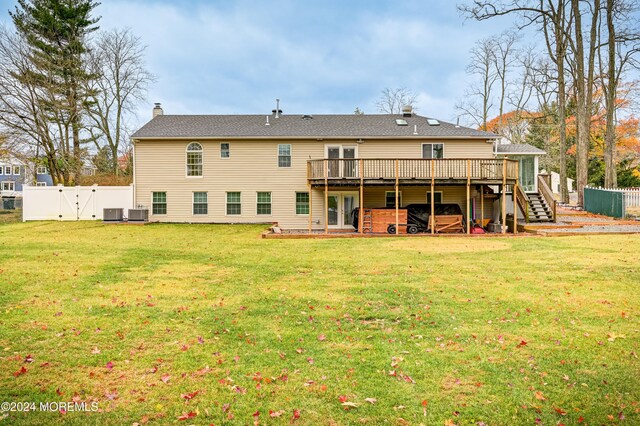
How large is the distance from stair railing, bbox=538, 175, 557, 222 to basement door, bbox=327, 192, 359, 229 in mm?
9017

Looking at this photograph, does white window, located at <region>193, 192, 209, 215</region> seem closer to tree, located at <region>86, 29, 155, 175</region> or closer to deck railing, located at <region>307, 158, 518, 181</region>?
deck railing, located at <region>307, 158, 518, 181</region>

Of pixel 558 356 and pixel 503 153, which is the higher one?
pixel 503 153

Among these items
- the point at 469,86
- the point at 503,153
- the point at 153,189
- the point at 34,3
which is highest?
the point at 34,3

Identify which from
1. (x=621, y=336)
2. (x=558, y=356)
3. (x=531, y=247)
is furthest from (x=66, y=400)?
(x=531, y=247)

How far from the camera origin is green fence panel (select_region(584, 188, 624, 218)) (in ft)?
65.9

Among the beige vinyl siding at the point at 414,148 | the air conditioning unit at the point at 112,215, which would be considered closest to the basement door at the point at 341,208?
the beige vinyl siding at the point at 414,148

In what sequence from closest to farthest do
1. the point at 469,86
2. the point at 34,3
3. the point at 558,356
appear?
1. the point at 558,356
2. the point at 34,3
3. the point at 469,86

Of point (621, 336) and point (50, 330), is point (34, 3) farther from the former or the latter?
point (621, 336)

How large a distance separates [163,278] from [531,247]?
35.2ft

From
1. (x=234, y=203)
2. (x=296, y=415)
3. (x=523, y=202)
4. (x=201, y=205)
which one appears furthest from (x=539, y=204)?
(x=296, y=415)

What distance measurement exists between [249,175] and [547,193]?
14.7 m

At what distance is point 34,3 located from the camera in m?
27.8

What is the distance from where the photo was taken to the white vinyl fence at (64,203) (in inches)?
885

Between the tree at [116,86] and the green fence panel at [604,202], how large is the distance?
30060 millimetres
